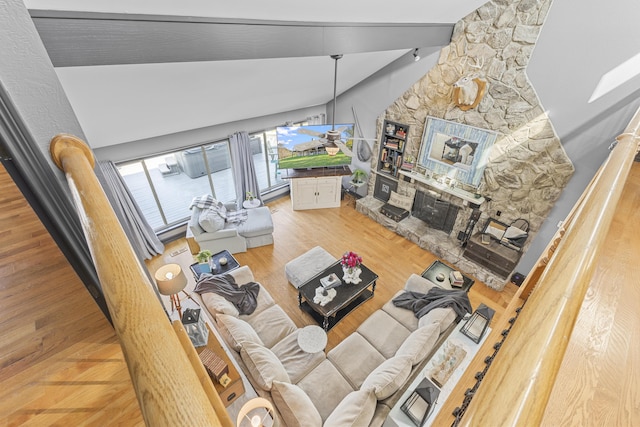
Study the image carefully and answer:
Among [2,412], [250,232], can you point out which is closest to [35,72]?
[2,412]

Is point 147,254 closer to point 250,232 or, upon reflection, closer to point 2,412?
point 250,232

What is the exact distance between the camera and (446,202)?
5129 mm

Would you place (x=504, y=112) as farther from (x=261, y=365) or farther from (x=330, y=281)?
(x=261, y=365)

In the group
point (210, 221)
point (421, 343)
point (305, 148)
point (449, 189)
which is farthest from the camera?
point (305, 148)

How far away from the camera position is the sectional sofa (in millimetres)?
2316

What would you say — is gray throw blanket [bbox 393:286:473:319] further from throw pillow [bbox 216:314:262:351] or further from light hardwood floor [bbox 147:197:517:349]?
throw pillow [bbox 216:314:262:351]

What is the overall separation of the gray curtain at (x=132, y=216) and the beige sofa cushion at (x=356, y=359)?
3380mm

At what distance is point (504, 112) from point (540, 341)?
4.87 metres

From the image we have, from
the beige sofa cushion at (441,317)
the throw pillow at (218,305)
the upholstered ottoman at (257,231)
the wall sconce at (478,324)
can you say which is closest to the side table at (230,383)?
the throw pillow at (218,305)

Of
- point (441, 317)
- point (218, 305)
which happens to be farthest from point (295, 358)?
point (441, 317)

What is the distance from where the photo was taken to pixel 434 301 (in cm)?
336

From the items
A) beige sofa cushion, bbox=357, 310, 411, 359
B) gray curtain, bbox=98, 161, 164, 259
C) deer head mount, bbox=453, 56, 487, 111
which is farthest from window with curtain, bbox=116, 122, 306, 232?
beige sofa cushion, bbox=357, 310, 411, 359

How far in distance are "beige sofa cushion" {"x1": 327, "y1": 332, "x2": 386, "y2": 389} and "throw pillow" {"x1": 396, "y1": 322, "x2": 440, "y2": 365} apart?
1.25 feet

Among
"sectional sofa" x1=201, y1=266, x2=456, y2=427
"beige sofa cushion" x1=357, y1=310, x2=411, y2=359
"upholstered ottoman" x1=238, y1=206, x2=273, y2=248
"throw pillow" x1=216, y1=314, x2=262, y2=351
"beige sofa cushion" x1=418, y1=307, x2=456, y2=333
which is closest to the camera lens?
"sectional sofa" x1=201, y1=266, x2=456, y2=427
